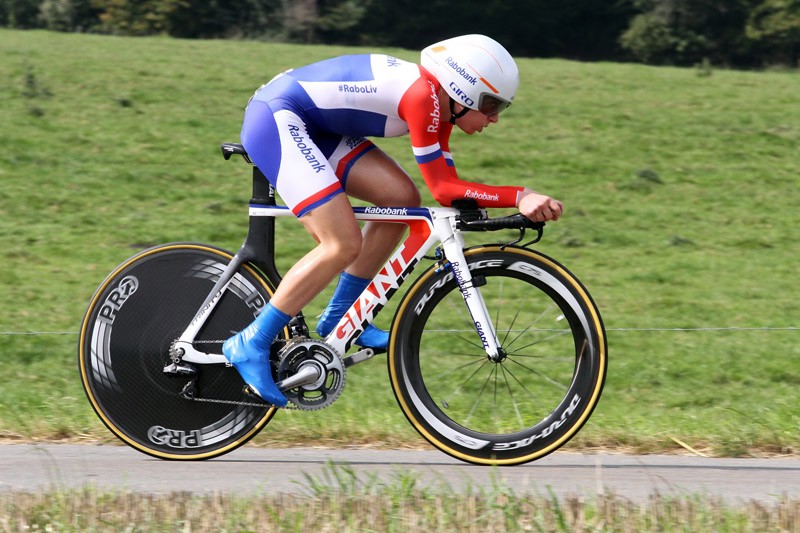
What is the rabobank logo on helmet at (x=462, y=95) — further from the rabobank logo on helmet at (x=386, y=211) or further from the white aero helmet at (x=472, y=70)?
the rabobank logo on helmet at (x=386, y=211)

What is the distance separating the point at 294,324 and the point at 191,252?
568 mm

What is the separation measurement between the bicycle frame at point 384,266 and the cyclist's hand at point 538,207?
1.04 ft

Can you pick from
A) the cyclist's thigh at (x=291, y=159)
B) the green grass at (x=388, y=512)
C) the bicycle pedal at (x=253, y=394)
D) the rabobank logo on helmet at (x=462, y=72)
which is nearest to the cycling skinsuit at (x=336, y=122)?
the cyclist's thigh at (x=291, y=159)

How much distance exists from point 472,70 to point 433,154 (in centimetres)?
36

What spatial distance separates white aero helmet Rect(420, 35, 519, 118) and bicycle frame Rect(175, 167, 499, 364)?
500 millimetres

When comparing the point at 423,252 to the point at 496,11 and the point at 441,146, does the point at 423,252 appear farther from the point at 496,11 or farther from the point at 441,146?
the point at 496,11

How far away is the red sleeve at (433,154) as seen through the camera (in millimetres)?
4746

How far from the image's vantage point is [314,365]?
5.02 metres

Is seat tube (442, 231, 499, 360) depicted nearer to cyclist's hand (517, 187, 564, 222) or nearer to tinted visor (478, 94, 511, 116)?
cyclist's hand (517, 187, 564, 222)

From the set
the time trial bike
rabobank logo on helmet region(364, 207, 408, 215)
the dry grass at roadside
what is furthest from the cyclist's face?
the dry grass at roadside

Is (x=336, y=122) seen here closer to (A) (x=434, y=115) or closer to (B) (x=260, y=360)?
(A) (x=434, y=115)

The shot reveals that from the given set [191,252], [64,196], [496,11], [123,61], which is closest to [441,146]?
[191,252]

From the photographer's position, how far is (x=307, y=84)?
4953mm

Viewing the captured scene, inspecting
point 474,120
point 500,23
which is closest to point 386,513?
point 474,120
